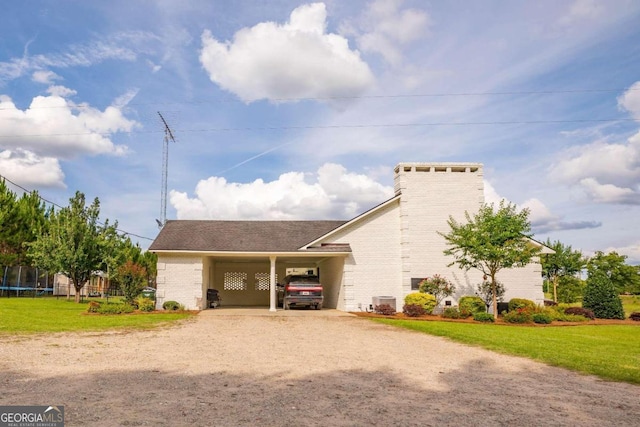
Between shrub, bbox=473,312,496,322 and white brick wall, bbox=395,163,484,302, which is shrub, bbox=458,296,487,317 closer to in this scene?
white brick wall, bbox=395,163,484,302

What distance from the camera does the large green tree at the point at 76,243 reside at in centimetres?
2698

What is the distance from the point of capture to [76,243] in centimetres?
2731

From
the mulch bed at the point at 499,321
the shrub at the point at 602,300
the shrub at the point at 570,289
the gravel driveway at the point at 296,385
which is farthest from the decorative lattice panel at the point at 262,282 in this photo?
Result: the gravel driveway at the point at 296,385

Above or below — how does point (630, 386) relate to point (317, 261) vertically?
below

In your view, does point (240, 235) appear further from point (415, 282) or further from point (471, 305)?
point (471, 305)

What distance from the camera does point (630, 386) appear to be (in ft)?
22.1

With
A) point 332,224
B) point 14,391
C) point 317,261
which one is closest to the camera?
point 14,391

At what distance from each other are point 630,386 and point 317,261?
23.0 m

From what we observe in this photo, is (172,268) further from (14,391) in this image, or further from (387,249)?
(14,391)

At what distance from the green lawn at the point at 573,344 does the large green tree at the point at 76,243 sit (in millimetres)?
19341

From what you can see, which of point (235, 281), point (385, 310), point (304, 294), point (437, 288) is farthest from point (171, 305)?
point (437, 288)

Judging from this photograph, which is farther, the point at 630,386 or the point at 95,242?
the point at 95,242

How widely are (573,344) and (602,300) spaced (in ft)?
33.9

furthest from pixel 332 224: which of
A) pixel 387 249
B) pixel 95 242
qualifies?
pixel 95 242
